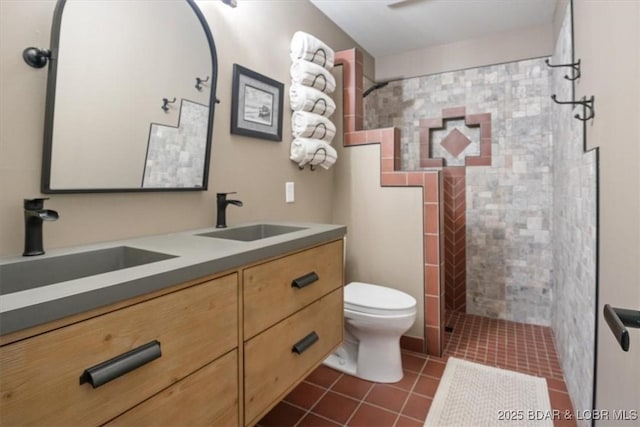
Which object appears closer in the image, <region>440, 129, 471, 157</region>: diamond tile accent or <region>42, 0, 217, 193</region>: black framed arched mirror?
<region>42, 0, 217, 193</region>: black framed arched mirror

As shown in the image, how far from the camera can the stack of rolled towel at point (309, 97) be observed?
2.13 meters

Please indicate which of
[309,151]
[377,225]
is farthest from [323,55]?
[377,225]

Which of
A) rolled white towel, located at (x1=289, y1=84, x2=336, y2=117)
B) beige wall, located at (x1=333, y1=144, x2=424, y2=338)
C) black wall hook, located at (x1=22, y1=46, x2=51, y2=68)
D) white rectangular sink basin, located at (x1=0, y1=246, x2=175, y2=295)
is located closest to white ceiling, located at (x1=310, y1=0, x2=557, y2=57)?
rolled white towel, located at (x1=289, y1=84, x2=336, y2=117)

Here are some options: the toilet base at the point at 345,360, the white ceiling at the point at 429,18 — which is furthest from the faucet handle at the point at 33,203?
the white ceiling at the point at 429,18

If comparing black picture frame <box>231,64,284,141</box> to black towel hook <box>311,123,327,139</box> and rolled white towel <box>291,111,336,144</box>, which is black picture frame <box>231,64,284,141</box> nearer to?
rolled white towel <box>291,111,336,144</box>

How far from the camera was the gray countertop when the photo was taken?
628mm

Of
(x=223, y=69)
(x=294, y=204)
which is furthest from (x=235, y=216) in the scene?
(x=223, y=69)

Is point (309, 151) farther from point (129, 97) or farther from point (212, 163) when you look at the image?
point (129, 97)

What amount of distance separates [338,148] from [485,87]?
142cm

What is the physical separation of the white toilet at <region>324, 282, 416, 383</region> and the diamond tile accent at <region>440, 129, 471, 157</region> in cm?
160

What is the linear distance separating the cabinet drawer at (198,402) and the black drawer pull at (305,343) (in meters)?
0.31

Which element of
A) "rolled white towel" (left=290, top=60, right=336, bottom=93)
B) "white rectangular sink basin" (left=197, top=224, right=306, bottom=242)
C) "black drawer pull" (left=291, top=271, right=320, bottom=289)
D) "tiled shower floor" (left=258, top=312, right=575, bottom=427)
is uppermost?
"rolled white towel" (left=290, top=60, right=336, bottom=93)

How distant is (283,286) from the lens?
125 cm

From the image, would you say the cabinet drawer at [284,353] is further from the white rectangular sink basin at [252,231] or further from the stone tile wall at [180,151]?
the stone tile wall at [180,151]
